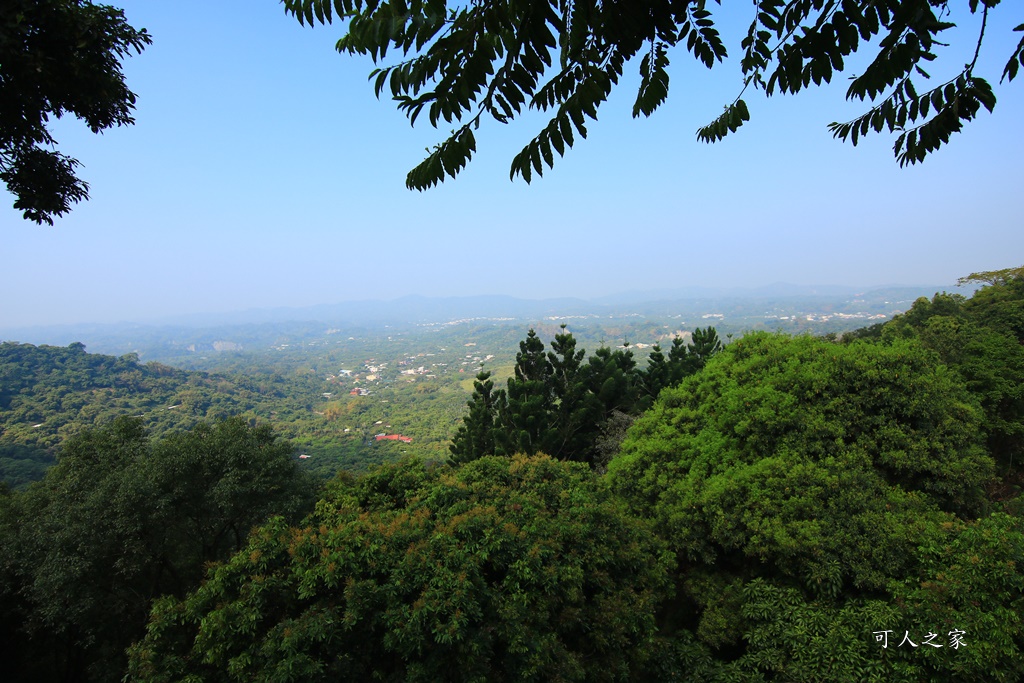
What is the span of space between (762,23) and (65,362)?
79.3 m

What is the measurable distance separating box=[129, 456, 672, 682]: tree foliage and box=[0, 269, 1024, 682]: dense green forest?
0.09 feet

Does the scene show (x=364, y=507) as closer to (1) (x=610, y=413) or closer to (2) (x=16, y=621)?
(2) (x=16, y=621)

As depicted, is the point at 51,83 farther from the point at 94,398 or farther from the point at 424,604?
the point at 94,398

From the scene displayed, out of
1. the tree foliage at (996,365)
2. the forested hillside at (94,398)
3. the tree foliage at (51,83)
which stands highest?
the tree foliage at (51,83)

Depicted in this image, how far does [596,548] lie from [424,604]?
2306mm

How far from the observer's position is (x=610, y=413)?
15.4 m

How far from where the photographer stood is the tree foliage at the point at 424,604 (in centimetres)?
407

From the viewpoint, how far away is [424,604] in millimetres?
4066

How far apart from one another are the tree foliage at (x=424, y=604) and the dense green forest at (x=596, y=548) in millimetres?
28

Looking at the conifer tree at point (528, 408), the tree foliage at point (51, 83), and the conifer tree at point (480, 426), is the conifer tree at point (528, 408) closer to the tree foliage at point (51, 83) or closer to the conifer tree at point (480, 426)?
the conifer tree at point (480, 426)

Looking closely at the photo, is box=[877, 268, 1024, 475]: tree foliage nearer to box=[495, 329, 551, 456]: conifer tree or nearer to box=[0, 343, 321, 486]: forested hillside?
box=[495, 329, 551, 456]: conifer tree

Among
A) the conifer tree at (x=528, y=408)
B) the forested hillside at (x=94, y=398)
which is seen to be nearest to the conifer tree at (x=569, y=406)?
the conifer tree at (x=528, y=408)

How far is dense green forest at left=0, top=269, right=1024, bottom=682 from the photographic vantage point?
4297mm

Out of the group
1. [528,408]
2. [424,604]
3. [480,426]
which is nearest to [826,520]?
[424,604]
